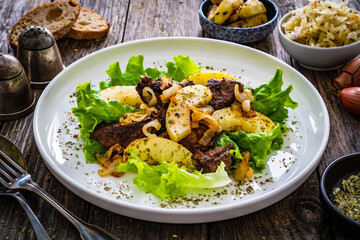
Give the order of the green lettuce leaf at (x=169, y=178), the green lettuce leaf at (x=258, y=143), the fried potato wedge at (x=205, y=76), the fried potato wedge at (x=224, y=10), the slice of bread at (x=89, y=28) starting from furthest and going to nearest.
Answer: the slice of bread at (x=89, y=28)
the fried potato wedge at (x=224, y=10)
the fried potato wedge at (x=205, y=76)
the green lettuce leaf at (x=258, y=143)
the green lettuce leaf at (x=169, y=178)

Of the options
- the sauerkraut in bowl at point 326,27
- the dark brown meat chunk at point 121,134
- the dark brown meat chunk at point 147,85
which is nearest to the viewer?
the dark brown meat chunk at point 121,134

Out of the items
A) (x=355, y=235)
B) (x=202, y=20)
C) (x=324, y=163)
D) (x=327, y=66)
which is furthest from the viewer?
(x=202, y=20)

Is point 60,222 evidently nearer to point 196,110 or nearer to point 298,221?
point 196,110

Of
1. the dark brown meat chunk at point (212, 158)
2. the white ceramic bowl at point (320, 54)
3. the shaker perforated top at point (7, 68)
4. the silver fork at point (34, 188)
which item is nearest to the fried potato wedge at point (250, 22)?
the white ceramic bowl at point (320, 54)

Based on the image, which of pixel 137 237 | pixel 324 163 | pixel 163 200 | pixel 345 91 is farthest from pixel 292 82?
pixel 137 237

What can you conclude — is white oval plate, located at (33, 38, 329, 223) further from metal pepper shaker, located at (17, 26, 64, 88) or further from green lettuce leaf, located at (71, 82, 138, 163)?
metal pepper shaker, located at (17, 26, 64, 88)

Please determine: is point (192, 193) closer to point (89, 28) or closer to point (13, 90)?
point (13, 90)

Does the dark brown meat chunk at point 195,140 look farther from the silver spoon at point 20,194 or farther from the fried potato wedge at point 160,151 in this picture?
the silver spoon at point 20,194
